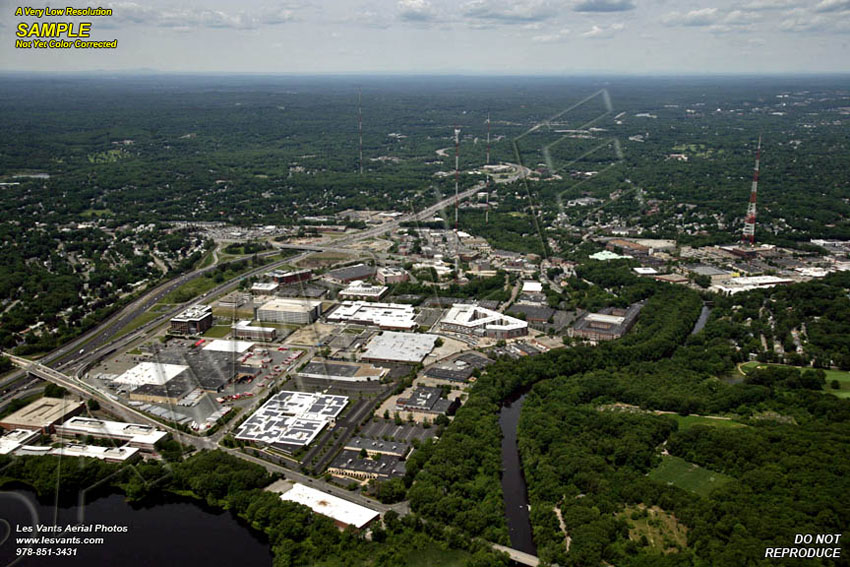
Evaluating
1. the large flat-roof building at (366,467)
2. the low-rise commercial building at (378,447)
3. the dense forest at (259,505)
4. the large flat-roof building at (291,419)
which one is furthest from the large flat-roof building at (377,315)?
the dense forest at (259,505)

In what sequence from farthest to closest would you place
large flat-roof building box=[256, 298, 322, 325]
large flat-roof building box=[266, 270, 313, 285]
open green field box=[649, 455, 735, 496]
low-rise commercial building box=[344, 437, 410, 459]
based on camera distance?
large flat-roof building box=[266, 270, 313, 285]
large flat-roof building box=[256, 298, 322, 325]
low-rise commercial building box=[344, 437, 410, 459]
open green field box=[649, 455, 735, 496]

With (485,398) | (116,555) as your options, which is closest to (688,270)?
(485,398)

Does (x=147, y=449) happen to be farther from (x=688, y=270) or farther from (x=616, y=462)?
(x=688, y=270)

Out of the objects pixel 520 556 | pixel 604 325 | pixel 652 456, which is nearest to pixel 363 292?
pixel 604 325

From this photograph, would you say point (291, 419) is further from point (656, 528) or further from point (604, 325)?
point (604, 325)

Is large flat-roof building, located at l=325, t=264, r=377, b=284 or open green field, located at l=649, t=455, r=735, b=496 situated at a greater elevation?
large flat-roof building, located at l=325, t=264, r=377, b=284

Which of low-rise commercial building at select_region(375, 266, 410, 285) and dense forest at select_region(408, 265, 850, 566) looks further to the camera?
low-rise commercial building at select_region(375, 266, 410, 285)

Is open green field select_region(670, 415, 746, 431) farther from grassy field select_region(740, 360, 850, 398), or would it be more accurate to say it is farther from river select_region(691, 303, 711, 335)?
river select_region(691, 303, 711, 335)

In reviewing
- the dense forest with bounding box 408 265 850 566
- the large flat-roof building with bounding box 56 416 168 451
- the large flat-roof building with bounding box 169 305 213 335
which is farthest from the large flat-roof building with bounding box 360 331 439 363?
the large flat-roof building with bounding box 56 416 168 451
